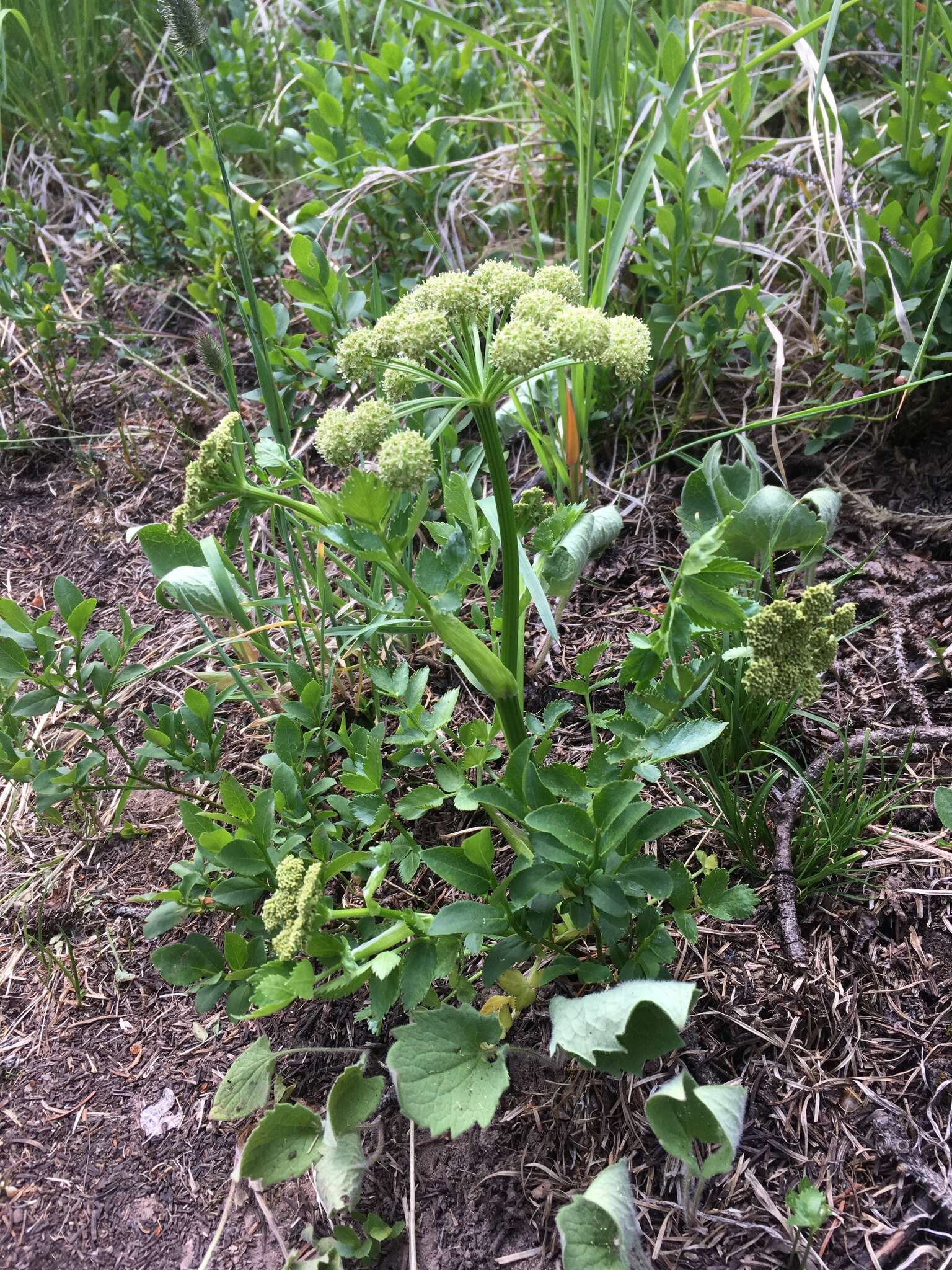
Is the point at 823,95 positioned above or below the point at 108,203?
above

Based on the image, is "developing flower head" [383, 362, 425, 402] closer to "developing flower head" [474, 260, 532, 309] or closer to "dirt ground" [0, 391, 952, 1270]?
"developing flower head" [474, 260, 532, 309]

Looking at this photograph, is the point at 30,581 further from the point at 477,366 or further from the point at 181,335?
the point at 477,366

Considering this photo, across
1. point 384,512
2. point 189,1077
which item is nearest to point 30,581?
point 189,1077

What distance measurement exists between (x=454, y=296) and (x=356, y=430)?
233 millimetres

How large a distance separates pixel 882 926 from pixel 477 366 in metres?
1.07

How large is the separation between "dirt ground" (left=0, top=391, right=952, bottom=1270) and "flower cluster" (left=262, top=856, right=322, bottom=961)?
396 millimetres

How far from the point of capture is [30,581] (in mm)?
2312

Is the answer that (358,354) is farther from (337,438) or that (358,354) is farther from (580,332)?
(580,332)

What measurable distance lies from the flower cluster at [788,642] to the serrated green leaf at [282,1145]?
87 centimetres

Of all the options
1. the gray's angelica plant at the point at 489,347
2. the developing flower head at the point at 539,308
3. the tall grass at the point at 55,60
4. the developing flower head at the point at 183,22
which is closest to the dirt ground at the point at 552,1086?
the gray's angelica plant at the point at 489,347

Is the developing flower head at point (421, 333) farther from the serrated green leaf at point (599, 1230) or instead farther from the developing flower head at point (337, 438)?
the serrated green leaf at point (599, 1230)

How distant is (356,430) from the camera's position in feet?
3.89

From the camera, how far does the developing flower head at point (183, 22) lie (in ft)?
4.52

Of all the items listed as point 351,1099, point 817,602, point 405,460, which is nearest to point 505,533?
point 405,460
